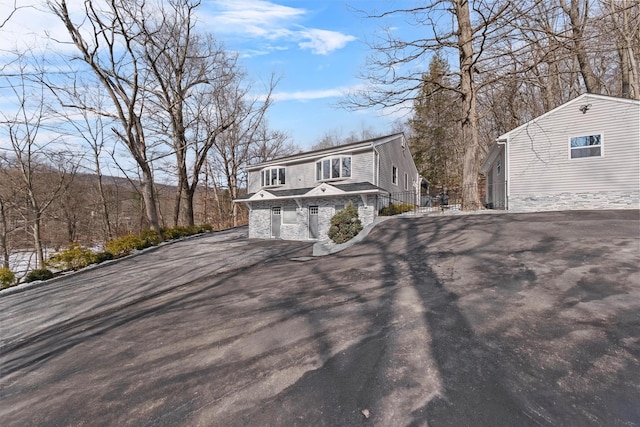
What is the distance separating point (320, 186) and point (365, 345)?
35.9 ft

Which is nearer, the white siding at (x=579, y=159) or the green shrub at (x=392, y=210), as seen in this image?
the white siding at (x=579, y=159)

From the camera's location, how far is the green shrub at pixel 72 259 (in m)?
10.2

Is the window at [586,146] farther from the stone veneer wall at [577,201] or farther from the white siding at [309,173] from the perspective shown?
the white siding at [309,173]

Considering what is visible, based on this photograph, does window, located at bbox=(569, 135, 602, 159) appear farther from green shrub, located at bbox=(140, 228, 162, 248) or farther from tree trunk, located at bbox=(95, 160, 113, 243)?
tree trunk, located at bbox=(95, 160, 113, 243)

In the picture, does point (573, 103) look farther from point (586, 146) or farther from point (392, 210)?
point (392, 210)

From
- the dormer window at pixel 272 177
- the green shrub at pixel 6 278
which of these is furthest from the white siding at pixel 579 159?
the green shrub at pixel 6 278

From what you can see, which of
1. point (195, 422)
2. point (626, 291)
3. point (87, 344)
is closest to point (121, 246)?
point (87, 344)

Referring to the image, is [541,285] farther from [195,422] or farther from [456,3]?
[456,3]

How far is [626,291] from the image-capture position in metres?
4.03

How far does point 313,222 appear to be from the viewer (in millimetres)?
14664

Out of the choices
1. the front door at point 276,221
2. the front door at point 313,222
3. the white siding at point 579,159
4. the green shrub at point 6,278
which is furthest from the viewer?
the front door at point 276,221

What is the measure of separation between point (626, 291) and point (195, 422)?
6012 mm

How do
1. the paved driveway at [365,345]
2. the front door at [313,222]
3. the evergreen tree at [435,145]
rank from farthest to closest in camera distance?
1. the evergreen tree at [435,145]
2. the front door at [313,222]
3. the paved driveway at [365,345]

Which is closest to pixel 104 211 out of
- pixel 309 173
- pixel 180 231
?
pixel 180 231
